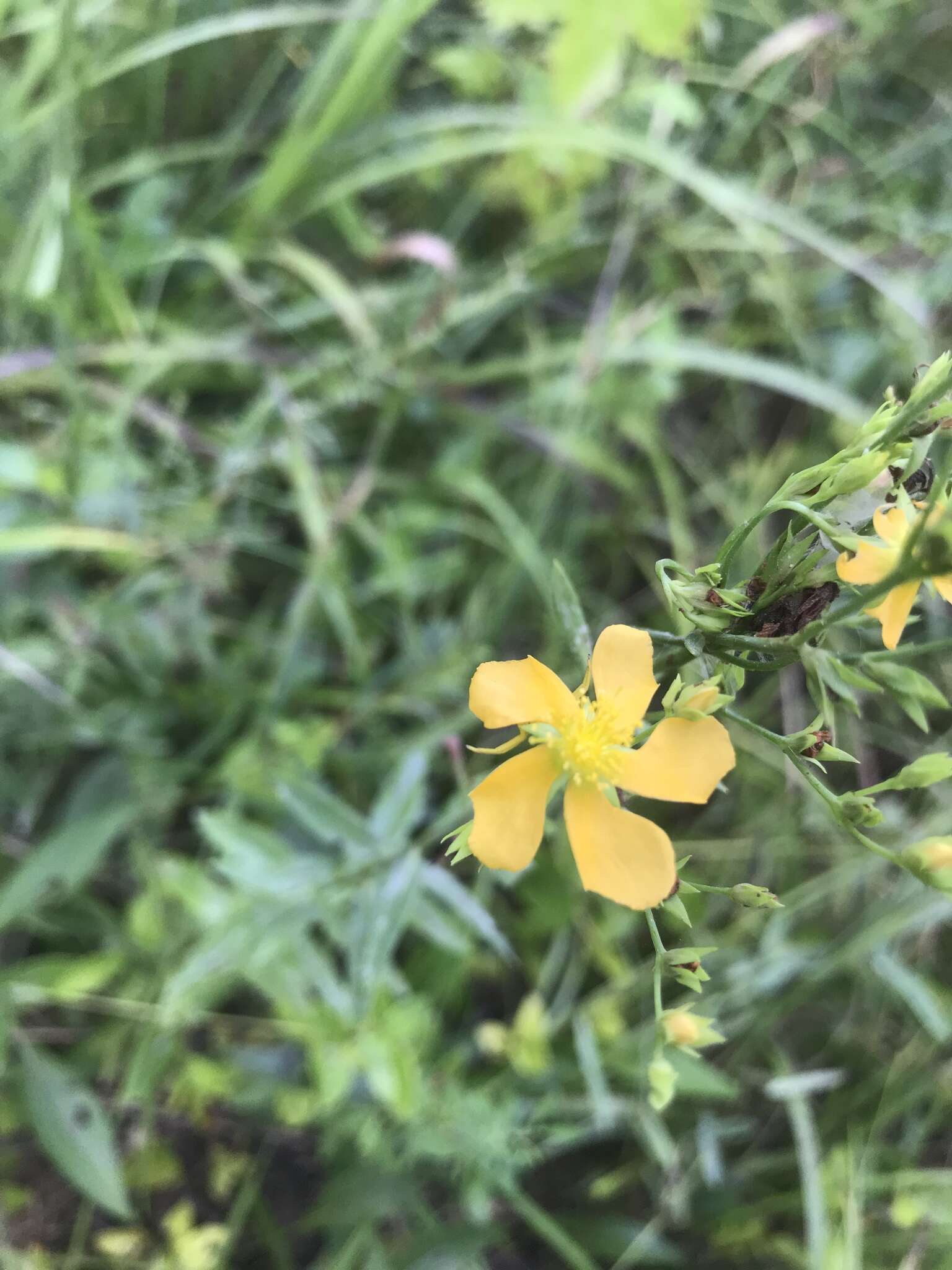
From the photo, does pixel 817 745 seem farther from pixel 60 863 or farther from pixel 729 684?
pixel 60 863

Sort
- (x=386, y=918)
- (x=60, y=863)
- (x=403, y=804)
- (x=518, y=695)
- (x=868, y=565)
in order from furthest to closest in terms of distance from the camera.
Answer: (x=60, y=863) → (x=403, y=804) → (x=386, y=918) → (x=518, y=695) → (x=868, y=565)

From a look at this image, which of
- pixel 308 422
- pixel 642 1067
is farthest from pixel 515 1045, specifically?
pixel 308 422

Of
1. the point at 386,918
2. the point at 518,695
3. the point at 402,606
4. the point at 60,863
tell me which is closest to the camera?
the point at 518,695

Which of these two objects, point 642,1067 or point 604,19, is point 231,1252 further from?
point 604,19

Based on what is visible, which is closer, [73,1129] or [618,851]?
[618,851]

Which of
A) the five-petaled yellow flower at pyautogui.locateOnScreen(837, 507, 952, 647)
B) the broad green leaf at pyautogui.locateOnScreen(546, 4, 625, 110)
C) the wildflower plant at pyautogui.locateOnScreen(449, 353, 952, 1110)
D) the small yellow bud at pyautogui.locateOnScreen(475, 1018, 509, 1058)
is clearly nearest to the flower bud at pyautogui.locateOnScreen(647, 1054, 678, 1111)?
the wildflower plant at pyautogui.locateOnScreen(449, 353, 952, 1110)

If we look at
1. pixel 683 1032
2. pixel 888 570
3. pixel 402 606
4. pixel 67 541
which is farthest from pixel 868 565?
pixel 67 541

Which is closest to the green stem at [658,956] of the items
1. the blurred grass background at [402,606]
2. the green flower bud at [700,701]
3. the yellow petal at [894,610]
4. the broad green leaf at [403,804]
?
the green flower bud at [700,701]
